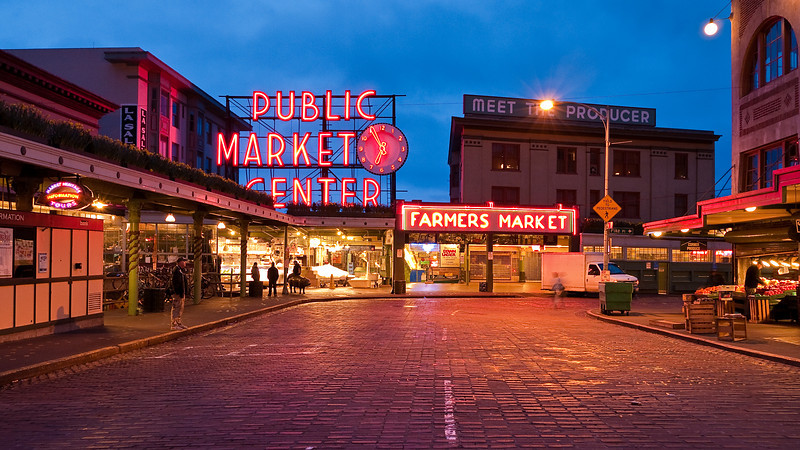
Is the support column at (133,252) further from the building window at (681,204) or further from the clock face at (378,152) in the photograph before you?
the building window at (681,204)

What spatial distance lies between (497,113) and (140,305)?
3478cm

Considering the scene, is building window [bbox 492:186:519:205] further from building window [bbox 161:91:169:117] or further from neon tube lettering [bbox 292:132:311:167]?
building window [bbox 161:91:169:117]

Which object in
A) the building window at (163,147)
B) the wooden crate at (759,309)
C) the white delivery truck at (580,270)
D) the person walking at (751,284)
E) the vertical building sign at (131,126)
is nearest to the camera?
the wooden crate at (759,309)

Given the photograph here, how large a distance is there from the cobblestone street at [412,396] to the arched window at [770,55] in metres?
12.0

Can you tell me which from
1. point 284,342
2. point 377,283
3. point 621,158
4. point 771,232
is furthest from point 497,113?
point 284,342

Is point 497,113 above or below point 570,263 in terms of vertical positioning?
above

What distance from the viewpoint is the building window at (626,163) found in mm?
49750

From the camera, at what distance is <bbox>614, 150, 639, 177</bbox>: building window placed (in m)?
49.8

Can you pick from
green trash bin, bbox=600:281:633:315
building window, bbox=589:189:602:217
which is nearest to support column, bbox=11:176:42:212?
green trash bin, bbox=600:281:633:315

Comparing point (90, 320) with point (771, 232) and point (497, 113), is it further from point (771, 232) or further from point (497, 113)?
point (497, 113)

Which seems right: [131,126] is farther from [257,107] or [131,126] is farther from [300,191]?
[257,107]

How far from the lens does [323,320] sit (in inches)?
800

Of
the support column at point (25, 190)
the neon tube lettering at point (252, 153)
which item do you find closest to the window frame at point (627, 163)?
the neon tube lettering at point (252, 153)

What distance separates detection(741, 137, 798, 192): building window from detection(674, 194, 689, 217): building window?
2820 cm
